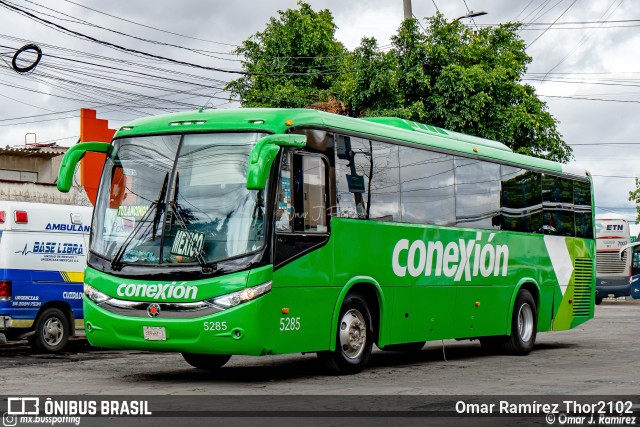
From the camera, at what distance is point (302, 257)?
520 inches

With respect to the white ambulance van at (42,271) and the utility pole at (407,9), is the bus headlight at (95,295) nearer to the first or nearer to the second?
the white ambulance van at (42,271)

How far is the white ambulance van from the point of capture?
18031 mm

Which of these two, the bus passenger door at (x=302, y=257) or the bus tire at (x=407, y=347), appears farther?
the bus tire at (x=407, y=347)

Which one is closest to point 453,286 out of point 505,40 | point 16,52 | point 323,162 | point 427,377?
point 427,377

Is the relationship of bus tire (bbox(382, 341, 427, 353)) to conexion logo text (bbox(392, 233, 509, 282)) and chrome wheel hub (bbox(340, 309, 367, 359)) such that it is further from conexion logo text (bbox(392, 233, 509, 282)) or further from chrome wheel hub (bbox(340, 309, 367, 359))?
chrome wheel hub (bbox(340, 309, 367, 359))

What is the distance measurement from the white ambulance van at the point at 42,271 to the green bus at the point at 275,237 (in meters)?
4.47

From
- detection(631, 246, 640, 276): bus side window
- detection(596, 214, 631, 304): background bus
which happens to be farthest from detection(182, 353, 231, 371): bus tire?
detection(596, 214, 631, 304): background bus

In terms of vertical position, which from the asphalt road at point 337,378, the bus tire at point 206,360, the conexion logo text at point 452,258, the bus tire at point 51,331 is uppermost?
the conexion logo text at point 452,258

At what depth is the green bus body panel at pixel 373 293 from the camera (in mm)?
12430

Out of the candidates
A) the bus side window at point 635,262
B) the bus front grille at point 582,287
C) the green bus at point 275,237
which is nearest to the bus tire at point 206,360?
the green bus at point 275,237

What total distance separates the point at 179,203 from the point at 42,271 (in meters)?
6.58

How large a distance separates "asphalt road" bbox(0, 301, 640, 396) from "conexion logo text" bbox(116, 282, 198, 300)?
1065 mm

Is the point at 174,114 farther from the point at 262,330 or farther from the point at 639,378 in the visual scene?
the point at 639,378

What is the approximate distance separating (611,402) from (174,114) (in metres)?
6.38
